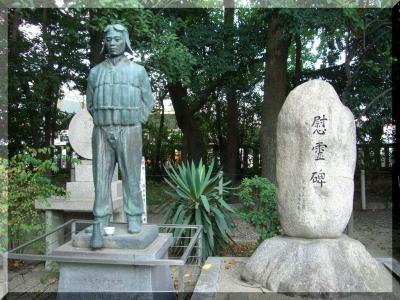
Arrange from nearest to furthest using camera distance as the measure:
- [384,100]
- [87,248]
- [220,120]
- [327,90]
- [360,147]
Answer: [87,248] → [327,90] → [384,100] → [360,147] → [220,120]

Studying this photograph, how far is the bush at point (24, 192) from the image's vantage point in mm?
6121

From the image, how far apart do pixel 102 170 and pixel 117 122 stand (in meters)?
0.52

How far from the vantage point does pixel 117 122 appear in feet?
13.7

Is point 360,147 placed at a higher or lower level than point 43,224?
higher

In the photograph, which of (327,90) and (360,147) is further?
(360,147)

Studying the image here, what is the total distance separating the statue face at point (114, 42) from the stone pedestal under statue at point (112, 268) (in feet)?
5.98

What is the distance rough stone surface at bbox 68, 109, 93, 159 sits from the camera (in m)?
7.11

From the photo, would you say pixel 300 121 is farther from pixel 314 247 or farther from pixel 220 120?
pixel 220 120

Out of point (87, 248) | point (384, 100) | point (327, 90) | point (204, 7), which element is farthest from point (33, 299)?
point (204, 7)

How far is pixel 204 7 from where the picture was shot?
13.4 m

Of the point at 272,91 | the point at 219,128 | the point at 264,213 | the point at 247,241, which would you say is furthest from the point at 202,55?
the point at 219,128

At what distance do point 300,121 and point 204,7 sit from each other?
31.0ft

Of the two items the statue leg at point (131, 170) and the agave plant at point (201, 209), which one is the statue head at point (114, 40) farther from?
the agave plant at point (201, 209)

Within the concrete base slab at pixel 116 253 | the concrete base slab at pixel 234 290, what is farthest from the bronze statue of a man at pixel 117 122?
the concrete base slab at pixel 234 290
